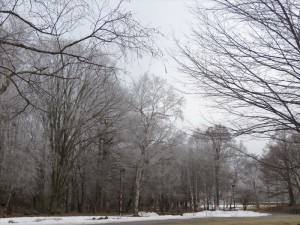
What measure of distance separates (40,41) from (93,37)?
38.9 inches

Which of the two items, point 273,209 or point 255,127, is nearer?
point 255,127

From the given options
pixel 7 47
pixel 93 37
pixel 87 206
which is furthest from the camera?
pixel 87 206

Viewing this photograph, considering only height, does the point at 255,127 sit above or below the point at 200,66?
below

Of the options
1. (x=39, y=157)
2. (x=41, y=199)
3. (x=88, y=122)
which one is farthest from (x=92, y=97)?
(x=41, y=199)

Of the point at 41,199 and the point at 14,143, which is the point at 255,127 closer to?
the point at 14,143

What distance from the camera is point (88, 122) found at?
3306 centimetres

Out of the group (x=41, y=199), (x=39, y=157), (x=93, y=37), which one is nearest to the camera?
(x=93, y=37)

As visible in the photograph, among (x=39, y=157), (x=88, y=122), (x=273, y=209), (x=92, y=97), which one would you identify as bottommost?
(x=273, y=209)

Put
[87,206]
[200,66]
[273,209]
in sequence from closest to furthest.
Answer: [200,66], [87,206], [273,209]

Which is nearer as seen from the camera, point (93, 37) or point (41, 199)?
point (93, 37)

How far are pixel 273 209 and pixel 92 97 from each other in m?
45.2

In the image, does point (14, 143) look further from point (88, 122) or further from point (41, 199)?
point (41, 199)

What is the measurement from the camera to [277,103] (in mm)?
7617

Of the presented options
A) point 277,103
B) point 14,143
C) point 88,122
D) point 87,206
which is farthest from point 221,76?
point 87,206
